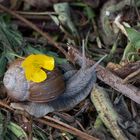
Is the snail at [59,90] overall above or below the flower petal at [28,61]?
below

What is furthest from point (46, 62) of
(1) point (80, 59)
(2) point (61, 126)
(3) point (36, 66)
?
(2) point (61, 126)

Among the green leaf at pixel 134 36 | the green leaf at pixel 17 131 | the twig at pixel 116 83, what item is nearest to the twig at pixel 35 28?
the twig at pixel 116 83

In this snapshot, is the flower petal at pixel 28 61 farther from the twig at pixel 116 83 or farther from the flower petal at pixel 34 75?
the twig at pixel 116 83

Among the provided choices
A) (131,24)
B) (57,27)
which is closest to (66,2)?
(57,27)

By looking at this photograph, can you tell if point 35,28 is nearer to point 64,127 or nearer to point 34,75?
point 34,75

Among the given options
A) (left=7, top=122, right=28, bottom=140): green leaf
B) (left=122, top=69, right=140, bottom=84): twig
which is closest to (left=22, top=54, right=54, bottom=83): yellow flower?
(left=7, top=122, right=28, bottom=140): green leaf

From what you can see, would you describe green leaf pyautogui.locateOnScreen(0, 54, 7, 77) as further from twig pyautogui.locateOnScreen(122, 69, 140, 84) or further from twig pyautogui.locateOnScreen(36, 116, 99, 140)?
twig pyautogui.locateOnScreen(122, 69, 140, 84)

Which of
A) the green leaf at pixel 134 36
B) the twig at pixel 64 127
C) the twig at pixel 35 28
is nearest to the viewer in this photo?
the twig at pixel 64 127
